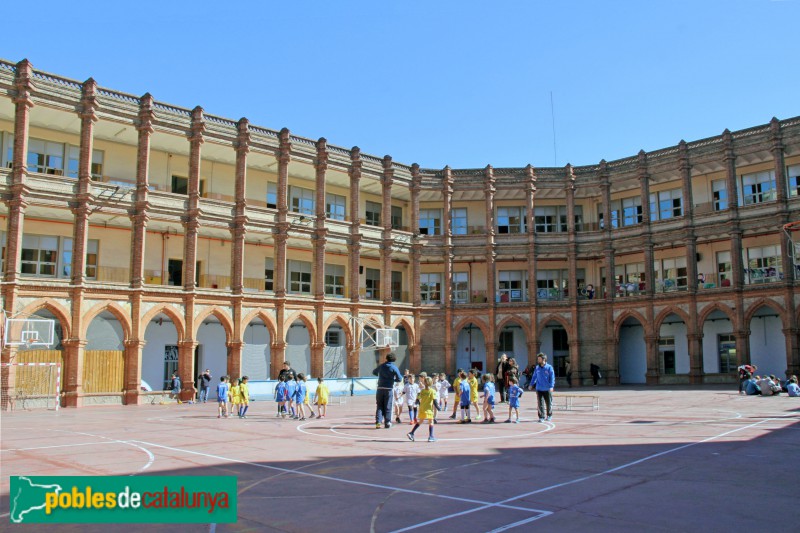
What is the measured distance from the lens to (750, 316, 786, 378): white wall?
4252 cm

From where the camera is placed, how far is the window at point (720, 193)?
148ft

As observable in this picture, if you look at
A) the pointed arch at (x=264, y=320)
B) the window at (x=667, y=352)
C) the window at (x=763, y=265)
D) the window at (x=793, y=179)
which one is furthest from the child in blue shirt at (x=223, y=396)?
the window at (x=793, y=179)

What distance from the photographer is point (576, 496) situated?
33.7 feet

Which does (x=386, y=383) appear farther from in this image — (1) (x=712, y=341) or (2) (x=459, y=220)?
(2) (x=459, y=220)

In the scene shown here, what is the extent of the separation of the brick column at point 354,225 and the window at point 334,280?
1.97 meters

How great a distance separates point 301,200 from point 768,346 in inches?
1269

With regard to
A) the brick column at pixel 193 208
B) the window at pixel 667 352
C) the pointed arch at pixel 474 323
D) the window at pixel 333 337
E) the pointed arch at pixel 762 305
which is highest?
the brick column at pixel 193 208

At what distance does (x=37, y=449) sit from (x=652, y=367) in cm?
3967

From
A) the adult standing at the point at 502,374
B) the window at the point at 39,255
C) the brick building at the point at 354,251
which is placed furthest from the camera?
the window at the point at 39,255

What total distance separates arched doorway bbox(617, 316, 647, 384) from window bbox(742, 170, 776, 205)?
11.3 meters

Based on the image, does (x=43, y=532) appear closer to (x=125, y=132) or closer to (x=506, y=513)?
(x=506, y=513)

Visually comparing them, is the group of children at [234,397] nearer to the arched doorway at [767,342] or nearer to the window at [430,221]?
the window at [430,221]

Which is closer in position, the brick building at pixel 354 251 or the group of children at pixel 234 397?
the group of children at pixel 234 397

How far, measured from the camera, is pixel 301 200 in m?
47.6
